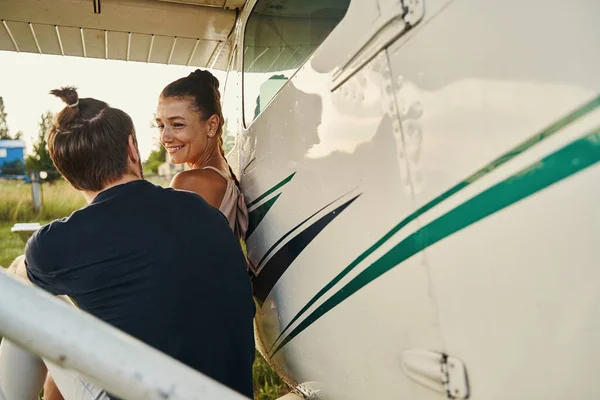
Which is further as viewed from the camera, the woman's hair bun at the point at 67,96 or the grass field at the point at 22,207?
the grass field at the point at 22,207

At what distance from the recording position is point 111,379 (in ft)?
2.08

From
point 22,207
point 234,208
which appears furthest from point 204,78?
point 22,207

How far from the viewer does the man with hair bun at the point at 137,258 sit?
145 centimetres

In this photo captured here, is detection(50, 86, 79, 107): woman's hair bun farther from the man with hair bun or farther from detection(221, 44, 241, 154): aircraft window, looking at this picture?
detection(221, 44, 241, 154): aircraft window

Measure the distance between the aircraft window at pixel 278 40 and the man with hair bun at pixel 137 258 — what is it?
64 centimetres

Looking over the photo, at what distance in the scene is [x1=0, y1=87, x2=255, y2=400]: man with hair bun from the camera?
145 centimetres

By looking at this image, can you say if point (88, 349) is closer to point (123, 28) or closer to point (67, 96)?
point (67, 96)

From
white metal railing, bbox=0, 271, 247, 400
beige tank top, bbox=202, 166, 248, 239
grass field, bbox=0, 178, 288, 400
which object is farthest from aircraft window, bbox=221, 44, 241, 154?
grass field, bbox=0, 178, 288, 400

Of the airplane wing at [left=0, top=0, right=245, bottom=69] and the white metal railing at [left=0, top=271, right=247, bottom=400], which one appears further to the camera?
the airplane wing at [left=0, top=0, right=245, bottom=69]

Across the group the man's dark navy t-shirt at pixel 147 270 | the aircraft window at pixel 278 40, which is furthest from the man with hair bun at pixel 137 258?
the aircraft window at pixel 278 40

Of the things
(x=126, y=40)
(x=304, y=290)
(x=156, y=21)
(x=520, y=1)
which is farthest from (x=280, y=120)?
(x=126, y=40)

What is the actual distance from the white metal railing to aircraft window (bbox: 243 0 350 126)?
1.08 metres

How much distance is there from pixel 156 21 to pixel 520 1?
2.73 meters

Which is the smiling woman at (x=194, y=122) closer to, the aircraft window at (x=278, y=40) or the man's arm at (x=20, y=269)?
the aircraft window at (x=278, y=40)
